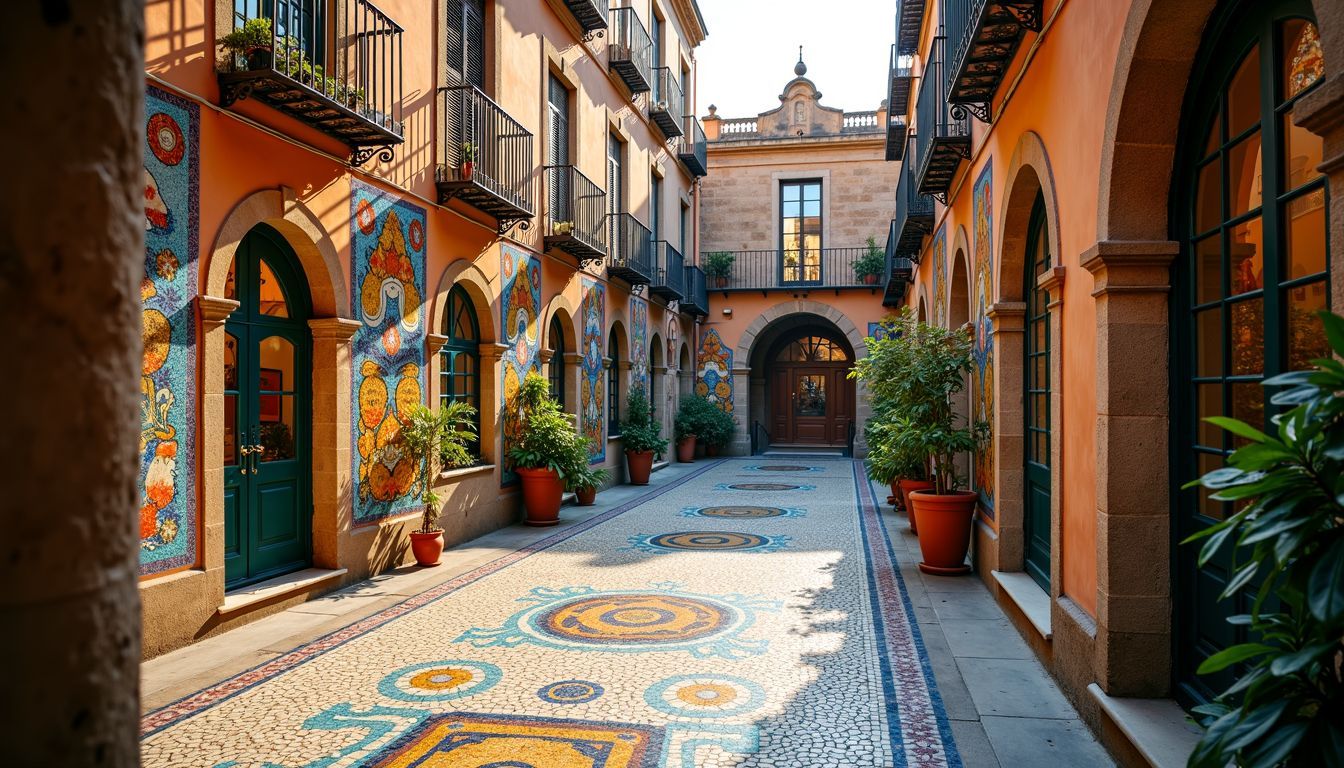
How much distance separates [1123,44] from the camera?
3.43m

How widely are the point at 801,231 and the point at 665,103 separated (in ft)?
19.9

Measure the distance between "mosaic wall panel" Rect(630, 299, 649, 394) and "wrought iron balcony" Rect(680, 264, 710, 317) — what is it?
262cm

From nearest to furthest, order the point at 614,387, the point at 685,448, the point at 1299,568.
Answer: the point at 1299,568
the point at 614,387
the point at 685,448

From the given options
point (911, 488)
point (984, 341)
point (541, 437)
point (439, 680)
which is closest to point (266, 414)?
point (439, 680)

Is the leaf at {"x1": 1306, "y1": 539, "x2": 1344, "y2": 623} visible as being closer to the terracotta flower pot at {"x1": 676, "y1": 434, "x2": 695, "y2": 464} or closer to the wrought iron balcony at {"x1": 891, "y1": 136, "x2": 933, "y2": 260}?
the wrought iron balcony at {"x1": 891, "y1": 136, "x2": 933, "y2": 260}

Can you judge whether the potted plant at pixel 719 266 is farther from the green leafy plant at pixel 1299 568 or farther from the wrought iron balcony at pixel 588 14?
the green leafy plant at pixel 1299 568

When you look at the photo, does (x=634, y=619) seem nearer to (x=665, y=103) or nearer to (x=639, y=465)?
(x=639, y=465)

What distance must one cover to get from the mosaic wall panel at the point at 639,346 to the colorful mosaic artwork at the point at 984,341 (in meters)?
8.02

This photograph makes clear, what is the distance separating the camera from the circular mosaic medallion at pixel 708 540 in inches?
332

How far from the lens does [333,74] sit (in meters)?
6.27

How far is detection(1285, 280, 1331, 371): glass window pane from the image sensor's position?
2520 millimetres

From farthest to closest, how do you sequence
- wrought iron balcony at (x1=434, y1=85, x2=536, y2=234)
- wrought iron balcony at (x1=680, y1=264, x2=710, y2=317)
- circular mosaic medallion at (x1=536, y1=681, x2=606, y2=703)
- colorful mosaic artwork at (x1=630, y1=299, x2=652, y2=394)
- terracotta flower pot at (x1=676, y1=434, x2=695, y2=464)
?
wrought iron balcony at (x1=680, y1=264, x2=710, y2=317)
terracotta flower pot at (x1=676, y1=434, x2=695, y2=464)
colorful mosaic artwork at (x1=630, y1=299, x2=652, y2=394)
wrought iron balcony at (x1=434, y1=85, x2=536, y2=234)
circular mosaic medallion at (x1=536, y1=681, x2=606, y2=703)

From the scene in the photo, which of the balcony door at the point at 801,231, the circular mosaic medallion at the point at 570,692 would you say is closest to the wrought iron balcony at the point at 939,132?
the circular mosaic medallion at the point at 570,692

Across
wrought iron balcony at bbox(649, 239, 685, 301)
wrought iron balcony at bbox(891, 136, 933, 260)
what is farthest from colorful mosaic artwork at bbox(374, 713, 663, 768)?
wrought iron balcony at bbox(649, 239, 685, 301)
